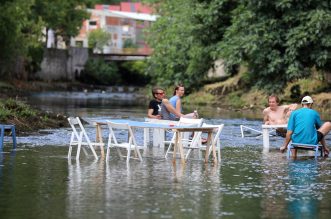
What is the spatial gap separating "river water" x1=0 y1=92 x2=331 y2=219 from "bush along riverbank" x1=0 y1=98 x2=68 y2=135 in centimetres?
420

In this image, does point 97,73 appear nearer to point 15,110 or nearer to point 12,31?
point 12,31

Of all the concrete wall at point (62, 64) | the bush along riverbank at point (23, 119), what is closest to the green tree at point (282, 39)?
the bush along riverbank at point (23, 119)

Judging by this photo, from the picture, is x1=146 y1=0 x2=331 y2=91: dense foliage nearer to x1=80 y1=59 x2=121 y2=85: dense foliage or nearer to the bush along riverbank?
the bush along riverbank

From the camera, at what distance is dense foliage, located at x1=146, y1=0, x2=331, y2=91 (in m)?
43.8

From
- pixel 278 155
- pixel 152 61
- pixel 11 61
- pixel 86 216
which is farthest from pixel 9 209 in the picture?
pixel 11 61

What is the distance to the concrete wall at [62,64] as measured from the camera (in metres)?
98.6

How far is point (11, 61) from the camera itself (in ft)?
231

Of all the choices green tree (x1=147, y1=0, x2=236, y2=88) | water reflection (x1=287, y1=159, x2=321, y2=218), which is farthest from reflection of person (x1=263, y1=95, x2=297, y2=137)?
green tree (x1=147, y1=0, x2=236, y2=88)

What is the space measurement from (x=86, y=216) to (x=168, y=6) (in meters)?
54.5

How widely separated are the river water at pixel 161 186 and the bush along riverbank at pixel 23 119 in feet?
13.8

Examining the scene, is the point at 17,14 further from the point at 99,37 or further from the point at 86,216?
the point at 99,37

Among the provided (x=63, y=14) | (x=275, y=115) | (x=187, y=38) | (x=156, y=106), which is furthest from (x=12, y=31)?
(x=275, y=115)

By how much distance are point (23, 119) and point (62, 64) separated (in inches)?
3060

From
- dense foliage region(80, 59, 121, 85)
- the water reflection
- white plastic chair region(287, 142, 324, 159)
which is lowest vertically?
the water reflection
